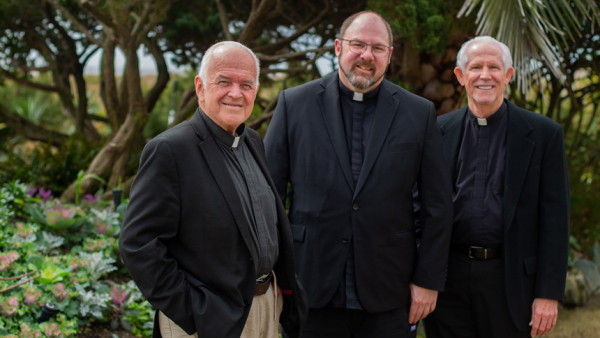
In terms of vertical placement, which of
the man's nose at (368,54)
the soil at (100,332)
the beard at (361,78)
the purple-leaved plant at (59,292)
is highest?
the man's nose at (368,54)

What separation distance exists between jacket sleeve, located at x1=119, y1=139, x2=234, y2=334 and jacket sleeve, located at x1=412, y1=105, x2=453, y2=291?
1096mm

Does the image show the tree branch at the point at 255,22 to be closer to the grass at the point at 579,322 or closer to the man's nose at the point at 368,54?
the man's nose at the point at 368,54

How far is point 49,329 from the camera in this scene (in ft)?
9.93

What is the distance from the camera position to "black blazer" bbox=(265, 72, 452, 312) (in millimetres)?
2443

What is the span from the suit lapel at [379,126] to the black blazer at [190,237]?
78 cm

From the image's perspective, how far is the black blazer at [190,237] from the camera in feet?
5.72

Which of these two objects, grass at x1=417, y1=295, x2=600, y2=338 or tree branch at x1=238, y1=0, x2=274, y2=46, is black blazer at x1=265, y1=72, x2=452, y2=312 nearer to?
grass at x1=417, y1=295, x2=600, y2=338

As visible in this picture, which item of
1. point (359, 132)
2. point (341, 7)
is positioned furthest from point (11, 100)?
point (359, 132)

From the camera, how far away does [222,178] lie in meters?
1.89

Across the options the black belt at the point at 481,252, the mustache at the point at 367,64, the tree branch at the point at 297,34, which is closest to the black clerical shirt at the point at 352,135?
the mustache at the point at 367,64

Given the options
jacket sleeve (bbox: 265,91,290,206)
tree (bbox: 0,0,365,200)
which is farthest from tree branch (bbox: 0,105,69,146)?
jacket sleeve (bbox: 265,91,290,206)

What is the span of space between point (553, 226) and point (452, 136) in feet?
2.23

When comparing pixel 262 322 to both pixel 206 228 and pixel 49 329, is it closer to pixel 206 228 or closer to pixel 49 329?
pixel 206 228

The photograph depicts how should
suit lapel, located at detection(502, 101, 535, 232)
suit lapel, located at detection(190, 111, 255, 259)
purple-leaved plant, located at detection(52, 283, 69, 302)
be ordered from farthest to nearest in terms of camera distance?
1. purple-leaved plant, located at detection(52, 283, 69, 302)
2. suit lapel, located at detection(502, 101, 535, 232)
3. suit lapel, located at detection(190, 111, 255, 259)
